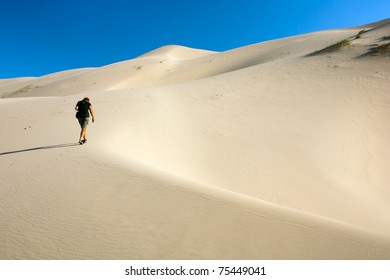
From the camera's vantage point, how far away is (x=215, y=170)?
21.0 ft

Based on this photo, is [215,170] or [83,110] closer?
[215,170]

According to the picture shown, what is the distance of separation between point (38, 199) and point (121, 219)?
124cm

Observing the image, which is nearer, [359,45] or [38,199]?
Answer: [38,199]

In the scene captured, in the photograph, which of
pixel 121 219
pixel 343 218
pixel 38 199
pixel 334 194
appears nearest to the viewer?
pixel 121 219

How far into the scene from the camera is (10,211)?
10.1 ft

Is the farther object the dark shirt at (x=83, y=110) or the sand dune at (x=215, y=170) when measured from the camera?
the dark shirt at (x=83, y=110)

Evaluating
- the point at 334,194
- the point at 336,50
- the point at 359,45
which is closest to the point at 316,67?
the point at 336,50

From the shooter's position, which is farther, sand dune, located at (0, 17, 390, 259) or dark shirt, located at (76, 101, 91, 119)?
dark shirt, located at (76, 101, 91, 119)

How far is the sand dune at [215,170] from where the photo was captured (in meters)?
2.55

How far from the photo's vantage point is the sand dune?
2547mm

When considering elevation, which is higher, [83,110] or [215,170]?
[83,110]

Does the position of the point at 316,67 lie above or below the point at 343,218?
above
